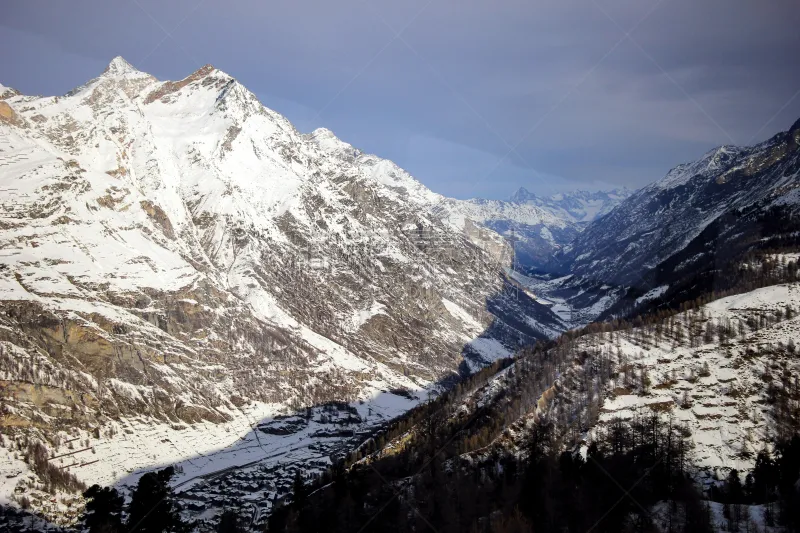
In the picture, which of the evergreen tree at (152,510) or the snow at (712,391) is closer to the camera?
the evergreen tree at (152,510)

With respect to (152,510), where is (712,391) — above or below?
above

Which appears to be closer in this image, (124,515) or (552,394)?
(552,394)

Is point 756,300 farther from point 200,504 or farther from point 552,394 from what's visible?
point 200,504

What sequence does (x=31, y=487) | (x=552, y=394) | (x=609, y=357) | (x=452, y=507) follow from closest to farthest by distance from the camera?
(x=452, y=507)
(x=552, y=394)
(x=609, y=357)
(x=31, y=487)

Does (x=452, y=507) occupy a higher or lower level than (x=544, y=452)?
lower

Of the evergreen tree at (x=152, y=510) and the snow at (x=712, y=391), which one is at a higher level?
the snow at (x=712, y=391)

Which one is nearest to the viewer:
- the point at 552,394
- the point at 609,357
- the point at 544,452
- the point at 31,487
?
the point at 544,452

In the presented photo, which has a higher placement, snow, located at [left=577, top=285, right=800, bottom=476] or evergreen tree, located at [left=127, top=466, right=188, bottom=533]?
snow, located at [left=577, top=285, right=800, bottom=476]

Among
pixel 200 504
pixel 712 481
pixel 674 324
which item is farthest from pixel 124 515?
pixel 674 324

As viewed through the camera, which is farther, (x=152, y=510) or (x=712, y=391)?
(x=712, y=391)

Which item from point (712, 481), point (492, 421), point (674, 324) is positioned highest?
point (674, 324)

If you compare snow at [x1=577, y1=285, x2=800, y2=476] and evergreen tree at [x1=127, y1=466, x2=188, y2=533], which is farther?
snow at [x1=577, y1=285, x2=800, y2=476]
